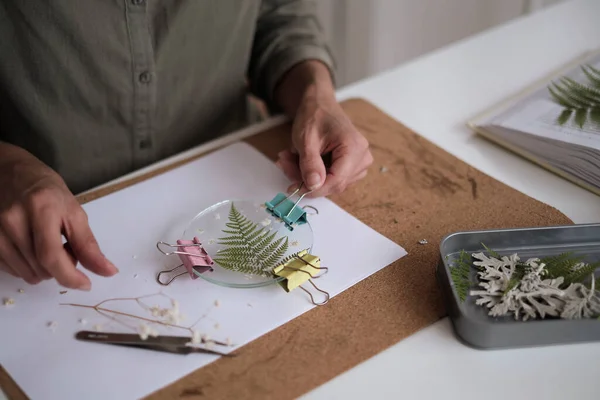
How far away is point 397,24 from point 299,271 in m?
1.33

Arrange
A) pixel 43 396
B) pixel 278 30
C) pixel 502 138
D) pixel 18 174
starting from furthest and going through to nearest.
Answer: pixel 278 30, pixel 502 138, pixel 18 174, pixel 43 396

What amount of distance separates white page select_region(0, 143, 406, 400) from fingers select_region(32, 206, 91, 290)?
0.06 meters

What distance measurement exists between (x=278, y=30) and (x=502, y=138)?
43 cm

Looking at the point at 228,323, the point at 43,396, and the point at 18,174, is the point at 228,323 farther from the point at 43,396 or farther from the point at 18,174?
the point at 18,174

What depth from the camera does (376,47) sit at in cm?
187

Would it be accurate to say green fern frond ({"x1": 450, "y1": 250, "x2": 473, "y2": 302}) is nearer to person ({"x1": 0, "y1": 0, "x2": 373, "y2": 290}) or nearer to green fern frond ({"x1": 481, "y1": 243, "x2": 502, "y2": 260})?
green fern frond ({"x1": 481, "y1": 243, "x2": 502, "y2": 260})

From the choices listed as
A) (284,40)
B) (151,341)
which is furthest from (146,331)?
(284,40)

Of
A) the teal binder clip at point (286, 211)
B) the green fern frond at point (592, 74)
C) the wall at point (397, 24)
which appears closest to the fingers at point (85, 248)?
the teal binder clip at point (286, 211)

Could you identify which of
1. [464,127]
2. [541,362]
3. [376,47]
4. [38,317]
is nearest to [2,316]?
[38,317]

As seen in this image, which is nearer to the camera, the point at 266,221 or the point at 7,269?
the point at 7,269

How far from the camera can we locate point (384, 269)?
748 mm

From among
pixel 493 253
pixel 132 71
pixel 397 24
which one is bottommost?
pixel 397 24

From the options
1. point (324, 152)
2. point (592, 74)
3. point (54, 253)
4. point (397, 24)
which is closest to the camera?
point (54, 253)

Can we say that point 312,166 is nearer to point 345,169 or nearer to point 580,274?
point 345,169
